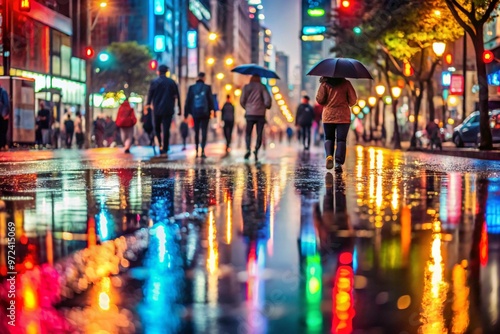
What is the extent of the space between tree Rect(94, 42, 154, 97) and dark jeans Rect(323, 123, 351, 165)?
166ft

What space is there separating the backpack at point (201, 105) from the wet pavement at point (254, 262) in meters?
13.2

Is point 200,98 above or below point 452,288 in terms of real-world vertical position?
above

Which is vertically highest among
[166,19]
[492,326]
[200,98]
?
[166,19]

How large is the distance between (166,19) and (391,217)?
83852 mm

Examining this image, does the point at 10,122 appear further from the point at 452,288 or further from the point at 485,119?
the point at 452,288

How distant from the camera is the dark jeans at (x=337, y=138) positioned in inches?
596

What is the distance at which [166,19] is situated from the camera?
293 ft

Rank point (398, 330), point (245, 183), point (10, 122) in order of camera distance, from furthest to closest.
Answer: point (10, 122) < point (245, 183) < point (398, 330)

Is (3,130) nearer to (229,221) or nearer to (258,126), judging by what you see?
(258,126)

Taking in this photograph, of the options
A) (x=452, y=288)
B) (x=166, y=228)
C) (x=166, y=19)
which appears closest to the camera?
(x=452, y=288)

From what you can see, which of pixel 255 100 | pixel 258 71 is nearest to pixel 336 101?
pixel 255 100

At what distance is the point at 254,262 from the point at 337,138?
10.6 metres

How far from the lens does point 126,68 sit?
67.2m

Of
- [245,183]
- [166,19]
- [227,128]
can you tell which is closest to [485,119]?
[227,128]
